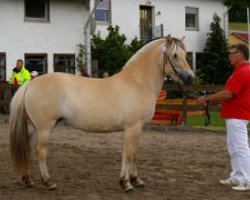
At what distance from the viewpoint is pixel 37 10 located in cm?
2216

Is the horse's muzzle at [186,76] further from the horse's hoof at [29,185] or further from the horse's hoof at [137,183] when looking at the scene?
the horse's hoof at [29,185]

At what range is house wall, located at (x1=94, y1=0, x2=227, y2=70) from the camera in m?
26.2

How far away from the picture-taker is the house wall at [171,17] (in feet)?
86.1

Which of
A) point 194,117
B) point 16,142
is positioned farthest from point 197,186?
point 194,117

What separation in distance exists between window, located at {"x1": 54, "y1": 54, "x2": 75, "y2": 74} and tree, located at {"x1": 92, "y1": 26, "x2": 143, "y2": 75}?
1446 millimetres

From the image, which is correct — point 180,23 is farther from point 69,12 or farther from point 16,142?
point 16,142

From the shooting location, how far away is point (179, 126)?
14.3 meters

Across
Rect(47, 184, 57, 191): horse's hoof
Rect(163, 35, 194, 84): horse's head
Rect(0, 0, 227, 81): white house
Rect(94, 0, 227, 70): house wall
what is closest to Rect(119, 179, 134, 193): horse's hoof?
Rect(47, 184, 57, 191): horse's hoof

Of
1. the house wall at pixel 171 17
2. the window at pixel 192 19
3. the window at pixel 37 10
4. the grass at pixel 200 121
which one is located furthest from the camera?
the window at pixel 192 19

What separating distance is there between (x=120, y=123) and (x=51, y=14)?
16585mm

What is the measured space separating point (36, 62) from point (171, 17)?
9880 mm

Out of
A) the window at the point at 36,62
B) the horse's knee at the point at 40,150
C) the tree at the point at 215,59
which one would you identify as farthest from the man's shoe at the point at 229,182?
the tree at the point at 215,59

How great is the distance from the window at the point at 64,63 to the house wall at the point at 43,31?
23 centimetres

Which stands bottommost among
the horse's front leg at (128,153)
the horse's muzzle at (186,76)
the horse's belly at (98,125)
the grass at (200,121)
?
the grass at (200,121)
